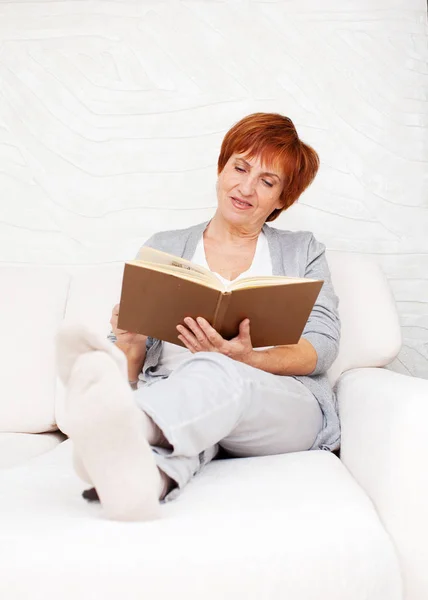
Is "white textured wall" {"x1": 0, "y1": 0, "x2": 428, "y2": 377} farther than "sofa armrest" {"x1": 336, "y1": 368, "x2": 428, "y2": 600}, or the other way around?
"white textured wall" {"x1": 0, "y1": 0, "x2": 428, "y2": 377}

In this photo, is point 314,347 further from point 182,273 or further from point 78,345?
point 78,345

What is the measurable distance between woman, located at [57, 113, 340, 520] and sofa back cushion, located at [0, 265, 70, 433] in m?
0.26

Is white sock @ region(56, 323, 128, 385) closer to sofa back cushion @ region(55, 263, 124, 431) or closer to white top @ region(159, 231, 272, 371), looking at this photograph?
white top @ region(159, 231, 272, 371)

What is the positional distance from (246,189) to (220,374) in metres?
0.78

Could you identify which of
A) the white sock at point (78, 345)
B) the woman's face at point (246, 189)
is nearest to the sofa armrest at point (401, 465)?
the white sock at point (78, 345)

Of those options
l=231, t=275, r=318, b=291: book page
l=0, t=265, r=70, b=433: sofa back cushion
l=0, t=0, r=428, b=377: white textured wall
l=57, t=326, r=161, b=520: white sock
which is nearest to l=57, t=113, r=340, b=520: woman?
l=57, t=326, r=161, b=520: white sock

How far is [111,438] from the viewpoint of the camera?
108cm

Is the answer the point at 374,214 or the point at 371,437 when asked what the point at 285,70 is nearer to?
the point at 374,214

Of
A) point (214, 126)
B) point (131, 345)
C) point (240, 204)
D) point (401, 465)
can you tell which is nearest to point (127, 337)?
point (131, 345)

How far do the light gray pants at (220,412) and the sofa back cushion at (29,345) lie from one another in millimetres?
655

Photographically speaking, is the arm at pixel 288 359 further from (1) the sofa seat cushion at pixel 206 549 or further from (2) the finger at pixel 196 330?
(1) the sofa seat cushion at pixel 206 549

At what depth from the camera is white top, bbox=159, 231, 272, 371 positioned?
1918mm

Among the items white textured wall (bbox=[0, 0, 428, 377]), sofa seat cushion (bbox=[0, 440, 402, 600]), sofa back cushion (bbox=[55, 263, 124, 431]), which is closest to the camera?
sofa seat cushion (bbox=[0, 440, 402, 600])

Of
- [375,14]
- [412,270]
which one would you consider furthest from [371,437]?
[375,14]
